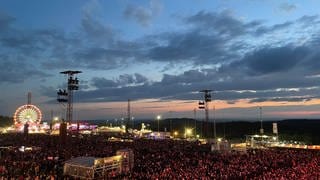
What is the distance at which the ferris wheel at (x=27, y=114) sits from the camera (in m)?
90.2

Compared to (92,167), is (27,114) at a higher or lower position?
higher

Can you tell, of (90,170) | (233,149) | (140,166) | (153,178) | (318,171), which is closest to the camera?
(153,178)

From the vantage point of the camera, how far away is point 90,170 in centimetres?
3284

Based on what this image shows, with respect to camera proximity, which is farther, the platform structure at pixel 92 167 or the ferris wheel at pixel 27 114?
the ferris wheel at pixel 27 114

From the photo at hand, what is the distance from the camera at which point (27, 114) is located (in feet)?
298

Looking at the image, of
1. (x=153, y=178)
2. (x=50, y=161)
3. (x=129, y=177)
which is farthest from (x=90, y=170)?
(x=50, y=161)

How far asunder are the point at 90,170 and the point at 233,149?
2655 centimetres

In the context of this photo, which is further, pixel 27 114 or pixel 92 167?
pixel 27 114

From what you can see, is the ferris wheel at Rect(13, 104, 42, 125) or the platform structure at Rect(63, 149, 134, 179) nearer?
the platform structure at Rect(63, 149, 134, 179)

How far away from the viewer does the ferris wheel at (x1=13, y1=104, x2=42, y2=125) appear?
90188mm

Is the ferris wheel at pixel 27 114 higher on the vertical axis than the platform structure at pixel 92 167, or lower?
higher

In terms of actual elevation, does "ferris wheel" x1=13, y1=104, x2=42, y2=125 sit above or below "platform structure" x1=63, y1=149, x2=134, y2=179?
above

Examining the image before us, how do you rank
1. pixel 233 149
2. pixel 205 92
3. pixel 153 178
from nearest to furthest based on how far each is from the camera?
pixel 153 178
pixel 233 149
pixel 205 92

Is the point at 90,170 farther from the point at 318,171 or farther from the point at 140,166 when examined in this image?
the point at 318,171
